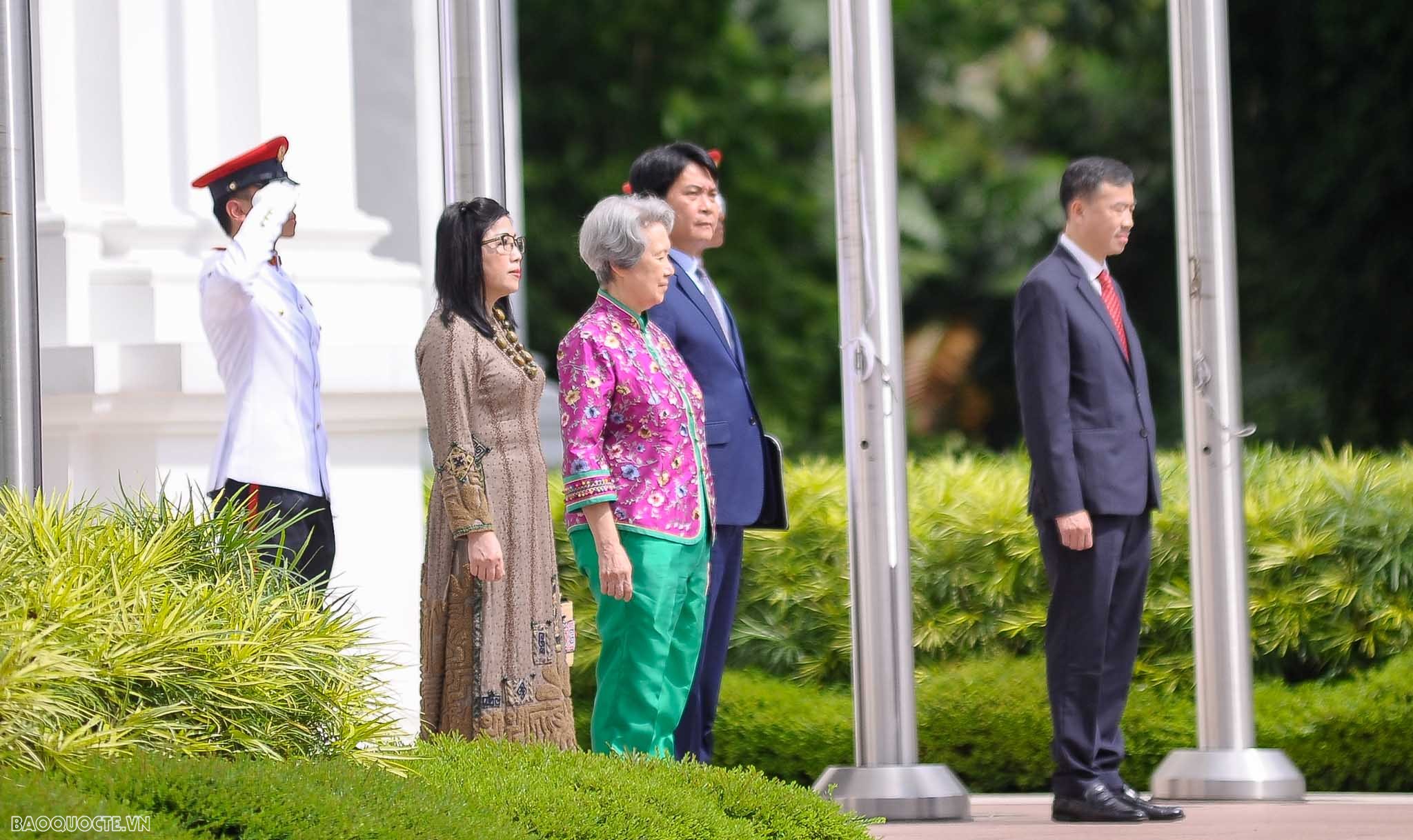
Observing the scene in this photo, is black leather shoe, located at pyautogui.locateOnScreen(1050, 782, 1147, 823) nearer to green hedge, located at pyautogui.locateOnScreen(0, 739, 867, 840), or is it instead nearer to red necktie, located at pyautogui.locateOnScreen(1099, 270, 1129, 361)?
red necktie, located at pyautogui.locateOnScreen(1099, 270, 1129, 361)

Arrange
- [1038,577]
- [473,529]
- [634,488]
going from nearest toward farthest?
[473,529] → [634,488] → [1038,577]

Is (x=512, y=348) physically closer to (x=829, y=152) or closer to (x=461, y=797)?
(x=461, y=797)

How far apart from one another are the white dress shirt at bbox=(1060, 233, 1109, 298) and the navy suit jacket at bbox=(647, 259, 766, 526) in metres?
1.03

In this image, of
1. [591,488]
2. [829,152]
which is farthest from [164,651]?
[829,152]

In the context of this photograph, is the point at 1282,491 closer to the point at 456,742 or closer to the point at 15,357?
the point at 456,742

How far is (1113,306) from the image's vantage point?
6258mm

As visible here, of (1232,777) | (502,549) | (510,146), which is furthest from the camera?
(510,146)

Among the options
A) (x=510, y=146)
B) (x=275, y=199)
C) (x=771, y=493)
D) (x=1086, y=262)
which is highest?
(x=510, y=146)

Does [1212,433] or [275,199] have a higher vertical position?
[275,199]

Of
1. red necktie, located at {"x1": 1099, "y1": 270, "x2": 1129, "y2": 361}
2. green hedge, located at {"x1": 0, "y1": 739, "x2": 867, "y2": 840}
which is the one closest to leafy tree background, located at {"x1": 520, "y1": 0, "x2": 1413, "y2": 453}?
red necktie, located at {"x1": 1099, "y1": 270, "x2": 1129, "y2": 361}

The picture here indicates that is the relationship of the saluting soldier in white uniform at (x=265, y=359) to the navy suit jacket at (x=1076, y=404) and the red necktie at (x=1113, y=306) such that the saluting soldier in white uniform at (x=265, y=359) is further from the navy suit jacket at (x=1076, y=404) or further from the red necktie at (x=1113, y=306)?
the red necktie at (x=1113, y=306)

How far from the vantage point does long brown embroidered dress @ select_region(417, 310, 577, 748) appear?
5219mm

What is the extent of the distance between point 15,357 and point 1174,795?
3.75 metres

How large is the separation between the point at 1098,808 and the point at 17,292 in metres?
3.21
